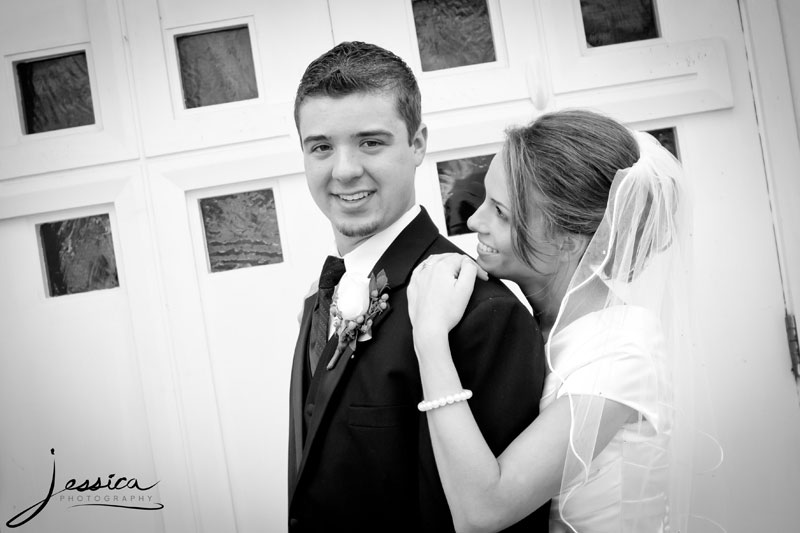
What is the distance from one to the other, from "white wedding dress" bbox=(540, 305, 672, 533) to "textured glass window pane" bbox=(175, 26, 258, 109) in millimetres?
1572

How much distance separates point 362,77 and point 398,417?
0.78 metres

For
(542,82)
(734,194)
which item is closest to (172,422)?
(542,82)

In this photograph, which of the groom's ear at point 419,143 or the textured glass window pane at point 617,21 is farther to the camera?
the textured glass window pane at point 617,21

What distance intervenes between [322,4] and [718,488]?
88.0 inches

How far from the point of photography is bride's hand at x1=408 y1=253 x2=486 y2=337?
1419 millimetres

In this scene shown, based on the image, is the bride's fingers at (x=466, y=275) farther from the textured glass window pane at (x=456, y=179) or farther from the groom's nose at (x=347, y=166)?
the textured glass window pane at (x=456, y=179)

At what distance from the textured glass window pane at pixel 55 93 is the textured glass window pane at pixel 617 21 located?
1.88 m

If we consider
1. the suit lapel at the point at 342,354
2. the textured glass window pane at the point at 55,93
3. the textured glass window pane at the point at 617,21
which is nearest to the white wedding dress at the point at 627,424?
the suit lapel at the point at 342,354

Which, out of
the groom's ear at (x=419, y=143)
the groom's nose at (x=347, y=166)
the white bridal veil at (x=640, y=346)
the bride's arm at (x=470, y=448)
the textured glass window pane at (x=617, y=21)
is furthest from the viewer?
the textured glass window pane at (x=617, y=21)

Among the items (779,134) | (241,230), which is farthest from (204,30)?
(779,134)

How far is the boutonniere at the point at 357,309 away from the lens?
154cm

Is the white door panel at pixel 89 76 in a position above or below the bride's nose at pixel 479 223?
above

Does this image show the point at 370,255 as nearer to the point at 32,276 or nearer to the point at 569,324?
the point at 569,324

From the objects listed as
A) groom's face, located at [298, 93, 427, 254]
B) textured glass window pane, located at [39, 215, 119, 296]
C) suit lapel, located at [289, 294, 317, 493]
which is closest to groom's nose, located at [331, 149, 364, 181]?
groom's face, located at [298, 93, 427, 254]
